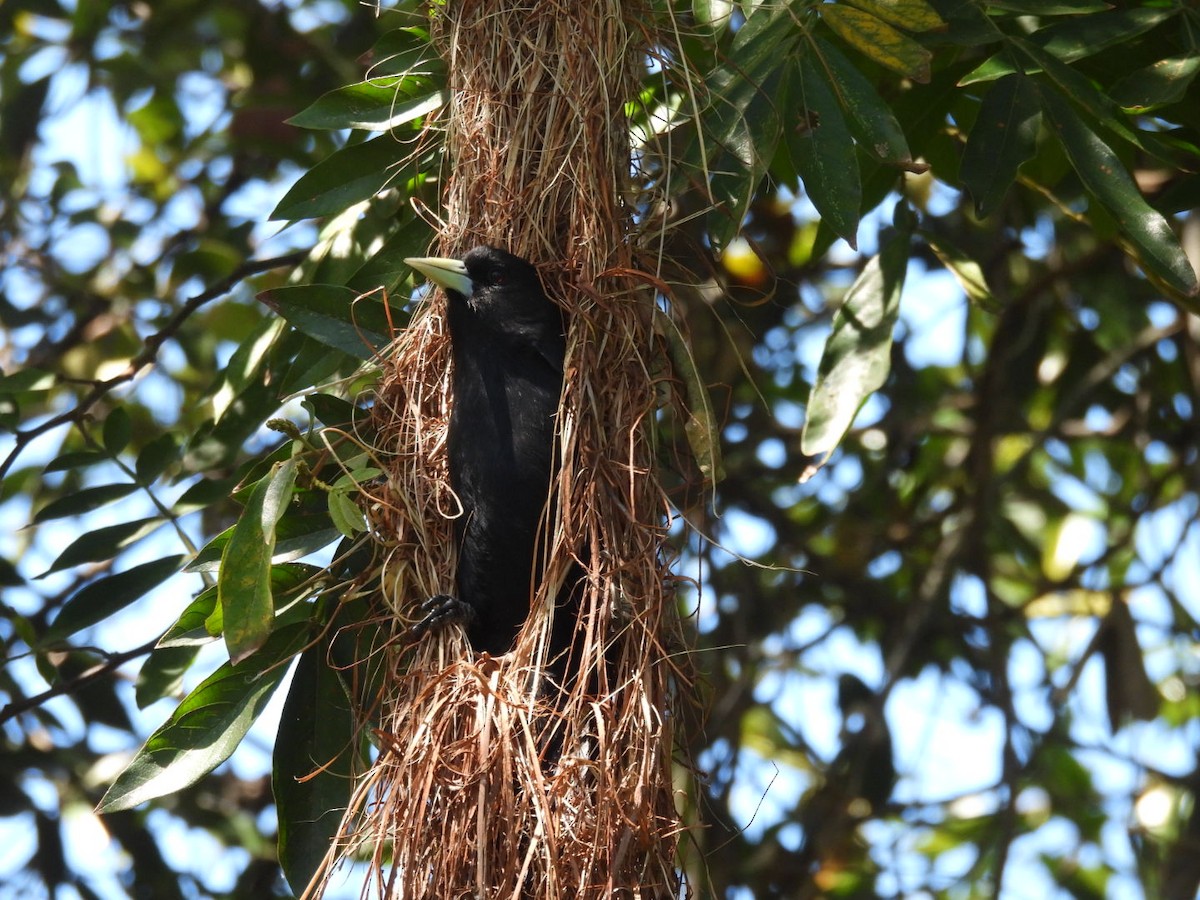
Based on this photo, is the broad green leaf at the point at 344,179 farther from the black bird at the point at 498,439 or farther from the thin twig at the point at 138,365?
the thin twig at the point at 138,365

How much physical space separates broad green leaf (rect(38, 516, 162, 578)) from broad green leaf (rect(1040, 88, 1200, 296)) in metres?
1.63

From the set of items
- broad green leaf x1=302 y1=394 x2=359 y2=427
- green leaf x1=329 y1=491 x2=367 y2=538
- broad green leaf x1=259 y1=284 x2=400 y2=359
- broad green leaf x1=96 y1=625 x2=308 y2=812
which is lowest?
broad green leaf x1=96 y1=625 x2=308 y2=812

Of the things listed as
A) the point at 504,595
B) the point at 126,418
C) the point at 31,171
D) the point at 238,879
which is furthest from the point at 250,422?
the point at 31,171

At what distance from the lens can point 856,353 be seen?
89.6 inches

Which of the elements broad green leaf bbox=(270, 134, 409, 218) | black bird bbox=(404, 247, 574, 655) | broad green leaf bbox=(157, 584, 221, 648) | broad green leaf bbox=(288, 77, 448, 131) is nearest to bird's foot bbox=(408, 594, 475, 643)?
black bird bbox=(404, 247, 574, 655)

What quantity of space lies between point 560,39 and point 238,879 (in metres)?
2.21

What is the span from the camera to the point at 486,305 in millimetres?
1955

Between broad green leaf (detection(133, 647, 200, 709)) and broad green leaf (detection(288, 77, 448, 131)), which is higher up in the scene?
broad green leaf (detection(288, 77, 448, 131))

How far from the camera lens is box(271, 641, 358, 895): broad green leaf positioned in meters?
1.95

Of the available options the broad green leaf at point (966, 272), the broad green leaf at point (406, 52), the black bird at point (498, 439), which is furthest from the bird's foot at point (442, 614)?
the broad green leaf at point (966, 272)

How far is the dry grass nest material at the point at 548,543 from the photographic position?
1686 mm

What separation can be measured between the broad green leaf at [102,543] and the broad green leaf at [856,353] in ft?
3.82

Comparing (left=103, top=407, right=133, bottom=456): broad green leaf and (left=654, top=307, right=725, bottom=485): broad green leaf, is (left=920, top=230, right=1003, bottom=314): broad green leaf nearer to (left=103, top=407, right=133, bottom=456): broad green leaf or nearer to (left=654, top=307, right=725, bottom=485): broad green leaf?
(left=654, top=307, right=725, bottom=485): broad green leaf

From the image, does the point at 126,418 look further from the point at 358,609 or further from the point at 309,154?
the point at 309,154
